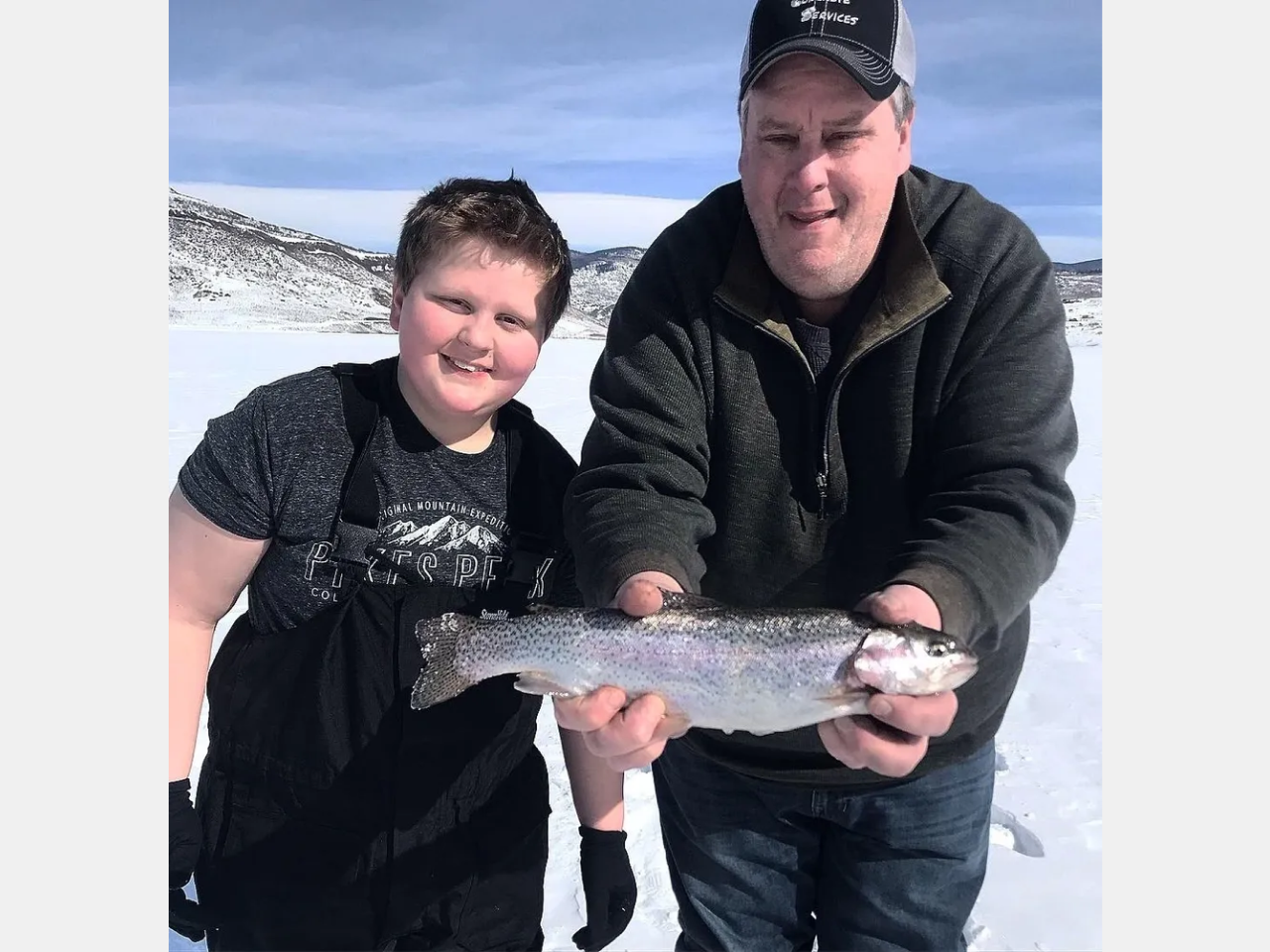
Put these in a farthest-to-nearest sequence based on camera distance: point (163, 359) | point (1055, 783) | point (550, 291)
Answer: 1. point (1055, 783)
2. point (163, 359)
3. point (550, 291)

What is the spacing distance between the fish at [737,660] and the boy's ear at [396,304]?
1.07 metres

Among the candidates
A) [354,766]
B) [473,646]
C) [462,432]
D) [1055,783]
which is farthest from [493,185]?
[1055,783]

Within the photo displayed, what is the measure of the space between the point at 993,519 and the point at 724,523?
72cm

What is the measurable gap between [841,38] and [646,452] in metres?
1.19

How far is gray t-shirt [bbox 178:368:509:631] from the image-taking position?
246cm

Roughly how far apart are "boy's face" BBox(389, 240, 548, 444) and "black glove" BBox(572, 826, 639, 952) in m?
→ 1.43

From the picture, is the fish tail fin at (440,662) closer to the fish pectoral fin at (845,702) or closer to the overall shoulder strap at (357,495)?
the overall shoulder strap at (357,495)

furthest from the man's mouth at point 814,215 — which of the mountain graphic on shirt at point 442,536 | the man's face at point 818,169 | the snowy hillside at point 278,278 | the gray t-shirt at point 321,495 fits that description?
the snowy hillside at point 278,278

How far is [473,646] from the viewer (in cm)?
240

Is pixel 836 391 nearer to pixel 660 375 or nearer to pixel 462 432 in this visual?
pixel 660 375

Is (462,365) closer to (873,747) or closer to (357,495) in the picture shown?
(357,495)

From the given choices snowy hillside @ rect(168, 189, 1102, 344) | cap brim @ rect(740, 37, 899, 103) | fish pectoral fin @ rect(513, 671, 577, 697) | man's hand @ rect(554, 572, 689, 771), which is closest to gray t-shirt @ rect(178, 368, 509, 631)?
fish pectoral fin @ rect(513, 671, 577, 697)

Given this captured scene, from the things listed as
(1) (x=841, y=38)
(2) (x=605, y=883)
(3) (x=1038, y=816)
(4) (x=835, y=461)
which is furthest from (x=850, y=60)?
(3) (x=1038, y=816)

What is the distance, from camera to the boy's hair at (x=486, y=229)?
2.64 metres
